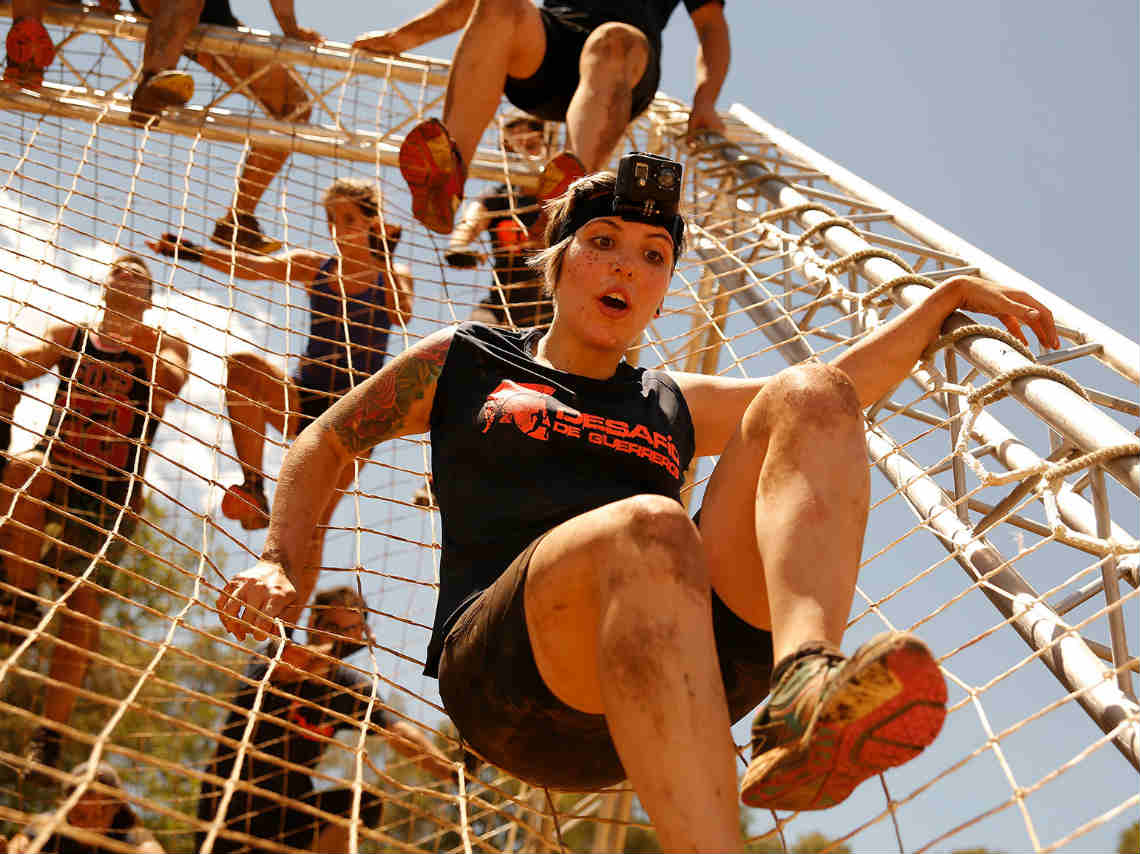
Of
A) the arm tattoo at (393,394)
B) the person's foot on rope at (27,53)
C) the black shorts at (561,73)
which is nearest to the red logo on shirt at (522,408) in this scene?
the arm tattoo at (393,394)

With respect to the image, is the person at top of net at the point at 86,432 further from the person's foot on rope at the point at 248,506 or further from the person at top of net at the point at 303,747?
the person at top of net at the point at 303,747

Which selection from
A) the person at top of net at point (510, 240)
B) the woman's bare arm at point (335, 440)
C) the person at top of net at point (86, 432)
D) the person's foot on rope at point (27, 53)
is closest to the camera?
the woman's bare arm at point (335, 440)

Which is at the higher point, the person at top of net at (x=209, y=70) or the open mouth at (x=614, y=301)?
the person at top of net at (x=209, y=70)

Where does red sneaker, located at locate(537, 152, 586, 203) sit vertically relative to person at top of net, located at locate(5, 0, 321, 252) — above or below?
below

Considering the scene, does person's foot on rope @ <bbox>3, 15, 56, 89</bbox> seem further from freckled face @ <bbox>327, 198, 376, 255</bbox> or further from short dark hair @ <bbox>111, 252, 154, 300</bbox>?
freckled face @ <bbox>327, 198, 376, 255</bbox>

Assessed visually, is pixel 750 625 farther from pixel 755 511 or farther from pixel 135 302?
pixel 135 302

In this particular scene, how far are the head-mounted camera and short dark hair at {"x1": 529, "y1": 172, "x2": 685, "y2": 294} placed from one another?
1 centimetres

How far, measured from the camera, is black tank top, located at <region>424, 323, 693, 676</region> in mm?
1511

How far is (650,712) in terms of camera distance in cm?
115

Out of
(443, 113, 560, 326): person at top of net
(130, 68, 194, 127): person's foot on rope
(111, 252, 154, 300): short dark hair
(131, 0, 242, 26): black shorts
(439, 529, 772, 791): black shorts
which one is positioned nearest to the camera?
(439, 529, 772, 791): black shorts

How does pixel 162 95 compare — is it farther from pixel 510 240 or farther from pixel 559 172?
pixel 559 172

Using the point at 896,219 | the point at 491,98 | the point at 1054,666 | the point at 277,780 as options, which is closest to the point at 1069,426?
the point at 1054,666

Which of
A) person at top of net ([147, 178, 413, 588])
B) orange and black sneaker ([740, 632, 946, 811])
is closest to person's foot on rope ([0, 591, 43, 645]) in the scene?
Answer: person at top of net ([147, 178, 413, 588])

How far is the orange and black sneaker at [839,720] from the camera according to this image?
1060 millimetres
